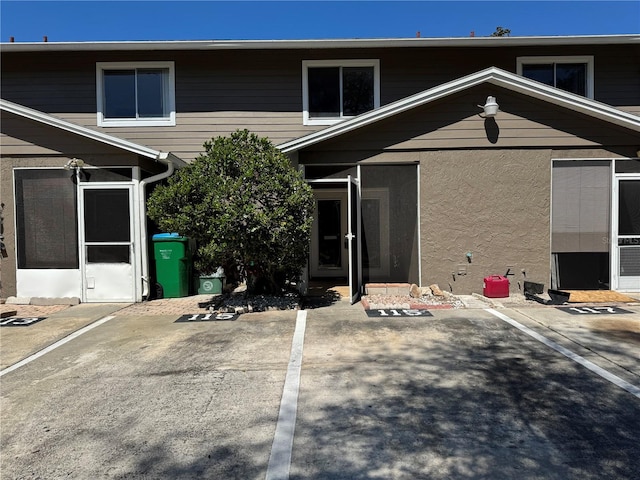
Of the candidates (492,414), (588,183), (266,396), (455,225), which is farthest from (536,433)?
(588,183)

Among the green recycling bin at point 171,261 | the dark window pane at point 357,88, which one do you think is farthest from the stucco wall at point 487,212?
the green recycling bin at point 171,261

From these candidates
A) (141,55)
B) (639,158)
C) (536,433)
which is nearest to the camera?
(536,433)

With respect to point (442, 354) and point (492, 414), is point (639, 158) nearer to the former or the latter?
point (442, 354)

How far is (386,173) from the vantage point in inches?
335

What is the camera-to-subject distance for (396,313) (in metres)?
6.86

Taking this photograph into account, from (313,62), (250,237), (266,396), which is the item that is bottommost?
(266,396)

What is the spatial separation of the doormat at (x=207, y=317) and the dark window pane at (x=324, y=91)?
4.97 meters

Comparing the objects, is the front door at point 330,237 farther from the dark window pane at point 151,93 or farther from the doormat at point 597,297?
the doormat at point 597,297

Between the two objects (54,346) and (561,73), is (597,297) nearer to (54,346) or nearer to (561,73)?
(561,73)

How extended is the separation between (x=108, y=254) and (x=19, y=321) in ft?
6.11

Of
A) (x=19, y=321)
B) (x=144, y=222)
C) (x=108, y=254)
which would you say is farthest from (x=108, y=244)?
(x=19, y=321)

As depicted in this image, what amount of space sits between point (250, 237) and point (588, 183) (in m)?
6.64

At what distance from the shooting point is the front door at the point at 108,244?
812 centimetres

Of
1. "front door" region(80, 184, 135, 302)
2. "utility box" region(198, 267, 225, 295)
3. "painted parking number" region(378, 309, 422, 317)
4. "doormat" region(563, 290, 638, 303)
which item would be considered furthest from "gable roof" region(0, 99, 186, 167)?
"doormat" region(563, 290, 638, 303)
